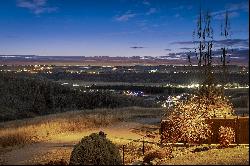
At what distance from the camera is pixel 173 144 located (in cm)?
2772

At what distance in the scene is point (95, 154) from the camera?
19.6 m

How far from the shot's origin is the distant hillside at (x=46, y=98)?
81.7m

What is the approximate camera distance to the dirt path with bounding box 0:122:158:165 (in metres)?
25.3

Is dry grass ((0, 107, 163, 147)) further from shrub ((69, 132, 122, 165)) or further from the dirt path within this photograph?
shrub ((69, 132, 122, 165))

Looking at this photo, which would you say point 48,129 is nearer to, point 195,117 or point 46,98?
point 195,117

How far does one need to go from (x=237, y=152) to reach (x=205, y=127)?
3.48 m

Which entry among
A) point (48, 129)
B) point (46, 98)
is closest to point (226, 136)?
point (48, 129)

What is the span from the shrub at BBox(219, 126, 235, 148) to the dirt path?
6725 millimetres

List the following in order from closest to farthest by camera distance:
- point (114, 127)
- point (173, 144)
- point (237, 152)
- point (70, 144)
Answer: point (237, 152) < point (173, 144) < point (70, 144) < point (114, 127)

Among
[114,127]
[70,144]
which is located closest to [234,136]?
[70,144]

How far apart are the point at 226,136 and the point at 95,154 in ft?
29.3

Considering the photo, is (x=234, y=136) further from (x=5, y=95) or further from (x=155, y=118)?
(x=5, y=95)

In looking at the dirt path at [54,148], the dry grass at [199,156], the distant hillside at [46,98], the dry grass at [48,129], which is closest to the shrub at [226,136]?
the dry grass at [199,156]

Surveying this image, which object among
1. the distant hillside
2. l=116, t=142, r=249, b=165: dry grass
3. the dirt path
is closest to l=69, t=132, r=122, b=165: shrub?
l=116, t=142, r=249, b=165: dry grass
